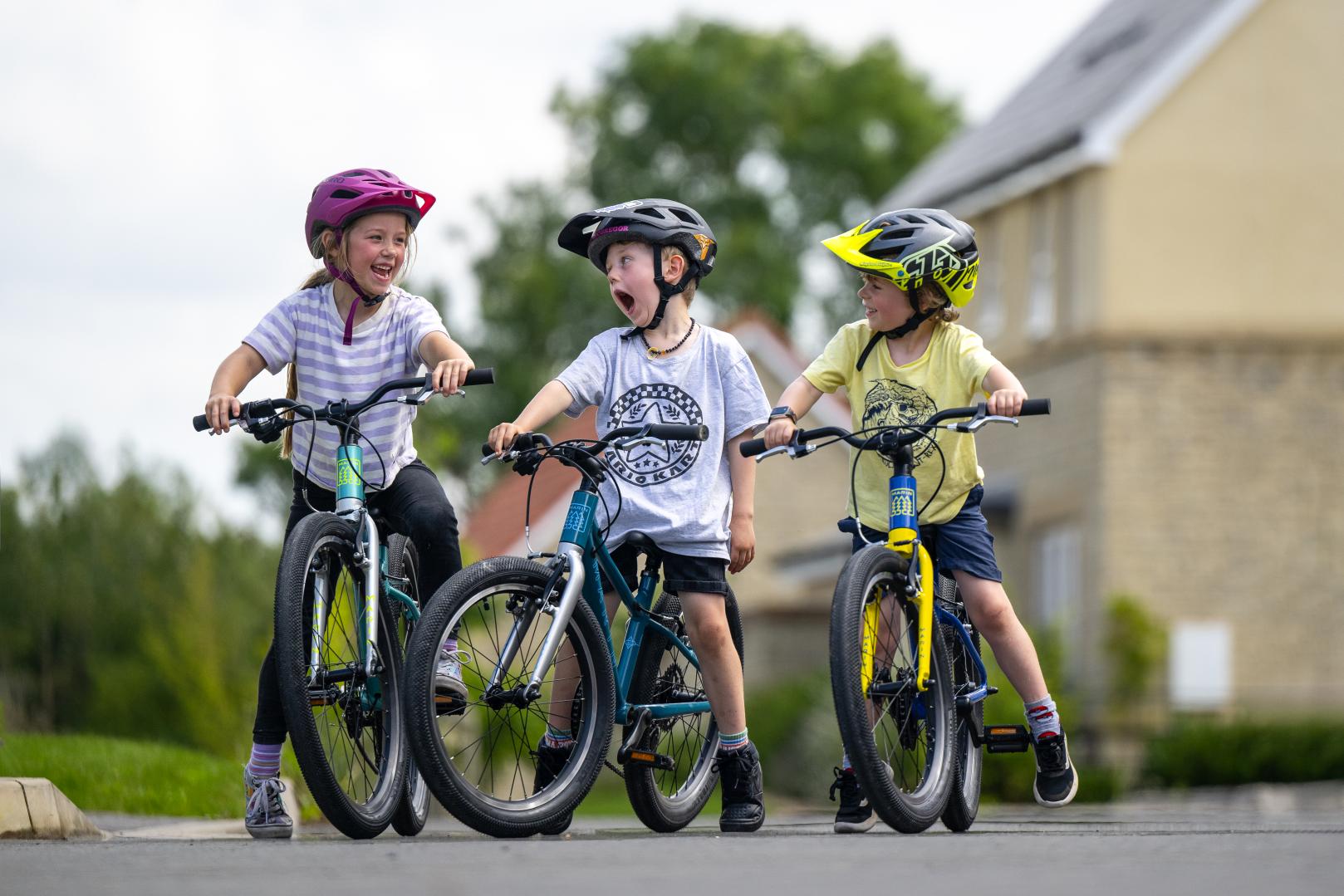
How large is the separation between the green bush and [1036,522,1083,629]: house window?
3.67 m

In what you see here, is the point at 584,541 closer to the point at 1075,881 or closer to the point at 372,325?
the point at 372,325

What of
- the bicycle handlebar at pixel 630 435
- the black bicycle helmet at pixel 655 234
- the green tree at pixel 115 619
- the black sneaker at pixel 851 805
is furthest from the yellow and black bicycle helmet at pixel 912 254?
the green tree at pixel 115 619

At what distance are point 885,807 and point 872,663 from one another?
480mm

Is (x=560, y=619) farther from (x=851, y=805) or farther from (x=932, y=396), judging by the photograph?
(x=932, y=396)

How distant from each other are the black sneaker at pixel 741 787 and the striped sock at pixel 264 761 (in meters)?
1.41

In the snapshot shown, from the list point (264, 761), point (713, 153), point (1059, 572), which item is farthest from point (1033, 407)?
point (713, 153)

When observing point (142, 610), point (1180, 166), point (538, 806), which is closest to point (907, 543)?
point (538, 806)

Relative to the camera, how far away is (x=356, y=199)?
23.6 ft

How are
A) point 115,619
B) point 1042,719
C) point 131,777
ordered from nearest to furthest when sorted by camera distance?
1. point 1042,719
2. point 131,777
3. point 115,619

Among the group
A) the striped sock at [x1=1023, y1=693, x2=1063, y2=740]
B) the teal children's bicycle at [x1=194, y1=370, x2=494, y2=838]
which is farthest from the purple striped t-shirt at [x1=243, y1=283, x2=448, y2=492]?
the striped sock at [x1=1023, y1=693, x2=1063, y2=740]

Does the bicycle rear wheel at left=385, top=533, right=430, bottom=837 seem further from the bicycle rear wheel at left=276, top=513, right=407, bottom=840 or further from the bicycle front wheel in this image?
the bicycle front wheel

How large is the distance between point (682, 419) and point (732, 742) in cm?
105

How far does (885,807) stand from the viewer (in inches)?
265

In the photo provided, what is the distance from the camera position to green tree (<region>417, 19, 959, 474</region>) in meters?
49.1
